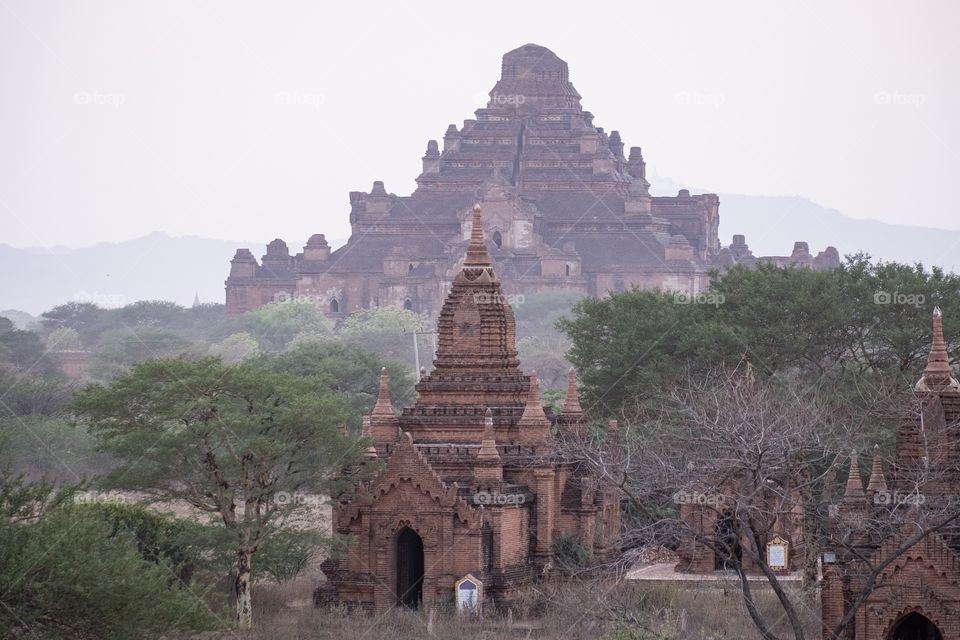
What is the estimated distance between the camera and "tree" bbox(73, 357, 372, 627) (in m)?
37.9

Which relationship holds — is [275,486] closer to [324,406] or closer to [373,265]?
[324,406]

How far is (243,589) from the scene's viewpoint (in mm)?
37781

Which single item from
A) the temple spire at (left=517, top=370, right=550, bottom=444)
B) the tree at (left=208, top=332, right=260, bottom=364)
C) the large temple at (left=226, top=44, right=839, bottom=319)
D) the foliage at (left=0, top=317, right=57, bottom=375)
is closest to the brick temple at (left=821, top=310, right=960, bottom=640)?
the temple spire at (left=517, top=370, right=550, bottom=444)

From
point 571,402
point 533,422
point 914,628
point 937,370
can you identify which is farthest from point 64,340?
point 914,628

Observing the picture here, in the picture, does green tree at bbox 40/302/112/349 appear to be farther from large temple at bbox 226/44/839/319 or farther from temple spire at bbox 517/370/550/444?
temple spire at bbox 517/370/550/444

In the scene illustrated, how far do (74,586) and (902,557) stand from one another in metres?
10.5

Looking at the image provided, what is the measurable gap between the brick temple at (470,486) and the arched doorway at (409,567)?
0.7 inches

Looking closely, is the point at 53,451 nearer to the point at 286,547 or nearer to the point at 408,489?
the point at 286,547

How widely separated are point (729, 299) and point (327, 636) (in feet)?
84.0

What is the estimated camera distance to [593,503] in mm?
40781

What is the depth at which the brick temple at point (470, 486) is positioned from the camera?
126 ft

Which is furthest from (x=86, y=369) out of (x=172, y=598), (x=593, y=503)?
(x=172, y=598)

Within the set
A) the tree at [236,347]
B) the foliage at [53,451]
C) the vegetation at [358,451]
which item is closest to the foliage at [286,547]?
the vegetation at [358,451]

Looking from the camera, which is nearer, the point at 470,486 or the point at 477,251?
the point at 470,486
